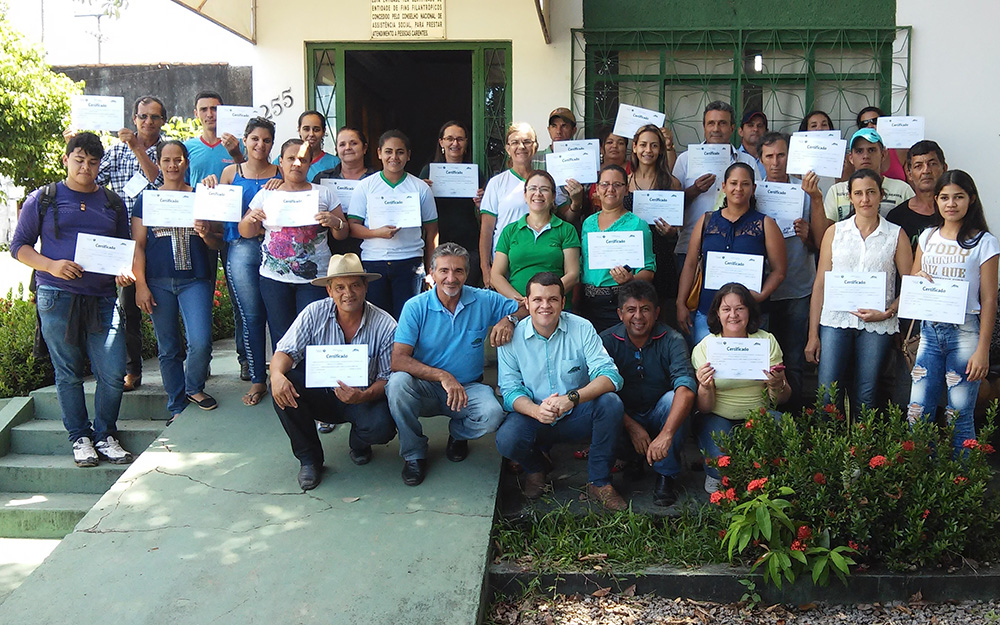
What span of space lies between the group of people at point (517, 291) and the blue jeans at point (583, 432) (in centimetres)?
1

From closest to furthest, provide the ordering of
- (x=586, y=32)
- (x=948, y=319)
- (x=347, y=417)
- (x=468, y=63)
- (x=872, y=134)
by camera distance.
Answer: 1. (x=948, y=319)
2. (x=347, y=417)
3. (x=872, y=134)
4. (x=586, y=32)
5. (x=468, y=63)

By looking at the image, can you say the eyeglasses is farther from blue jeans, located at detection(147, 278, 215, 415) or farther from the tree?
the tree

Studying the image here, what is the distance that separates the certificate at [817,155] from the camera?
530 centimetres

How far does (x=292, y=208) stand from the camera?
17.8ft

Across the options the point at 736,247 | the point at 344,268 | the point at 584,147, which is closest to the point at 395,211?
the point at 344,268

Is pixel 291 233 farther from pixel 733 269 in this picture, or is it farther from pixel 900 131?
pixel 900 131

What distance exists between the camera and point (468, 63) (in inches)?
466

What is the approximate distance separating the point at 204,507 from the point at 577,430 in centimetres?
216

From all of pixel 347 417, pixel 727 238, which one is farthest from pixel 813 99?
pixel 347 417

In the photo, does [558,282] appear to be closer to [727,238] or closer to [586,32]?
[727,238]

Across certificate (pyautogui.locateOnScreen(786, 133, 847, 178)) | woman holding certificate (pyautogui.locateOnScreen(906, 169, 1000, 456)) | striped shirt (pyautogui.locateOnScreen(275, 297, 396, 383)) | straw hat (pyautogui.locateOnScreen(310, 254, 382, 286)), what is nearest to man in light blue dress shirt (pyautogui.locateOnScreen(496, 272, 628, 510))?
striped shirt (pyautogui.locateOnScreen(275, 297, 396, 383))

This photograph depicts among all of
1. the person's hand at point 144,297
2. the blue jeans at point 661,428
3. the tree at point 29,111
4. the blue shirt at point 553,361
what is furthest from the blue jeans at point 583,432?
the tree at point 29,111

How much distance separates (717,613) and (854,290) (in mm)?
1980

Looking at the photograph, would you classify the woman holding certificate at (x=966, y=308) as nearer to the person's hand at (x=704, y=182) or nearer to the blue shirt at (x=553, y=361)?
the person's hand at (x=704, y=182)
